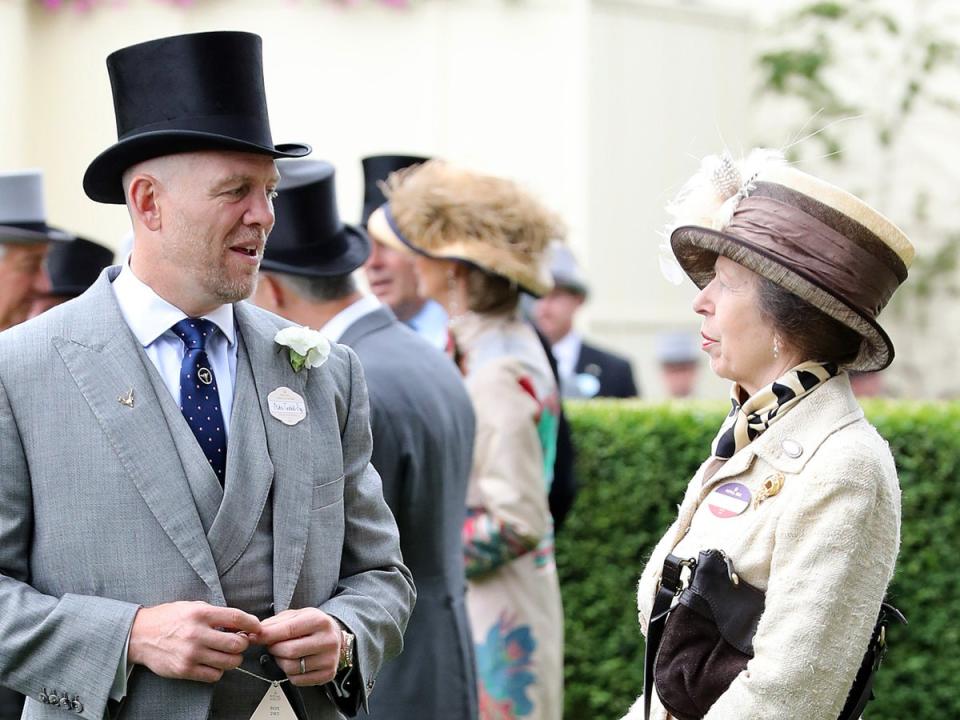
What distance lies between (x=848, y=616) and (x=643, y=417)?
434cm

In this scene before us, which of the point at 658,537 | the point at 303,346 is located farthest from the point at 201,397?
the point at 658,537

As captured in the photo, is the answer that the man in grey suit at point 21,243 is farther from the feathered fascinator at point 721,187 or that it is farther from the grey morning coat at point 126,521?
the feathered fascinator at point 721,187

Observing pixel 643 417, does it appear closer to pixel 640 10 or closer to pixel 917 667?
pixel 917 667

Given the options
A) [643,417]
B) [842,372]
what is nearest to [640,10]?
[643,417]

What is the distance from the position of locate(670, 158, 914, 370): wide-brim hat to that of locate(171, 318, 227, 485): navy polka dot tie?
1074mm

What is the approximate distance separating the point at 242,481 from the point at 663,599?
0.89 meters

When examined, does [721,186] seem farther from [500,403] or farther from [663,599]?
[500,403]

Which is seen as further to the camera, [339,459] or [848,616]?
[339,459]

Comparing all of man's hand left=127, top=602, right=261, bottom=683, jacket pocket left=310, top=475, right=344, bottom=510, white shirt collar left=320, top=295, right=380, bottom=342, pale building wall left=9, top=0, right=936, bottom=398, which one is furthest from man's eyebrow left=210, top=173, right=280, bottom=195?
pale building wall left=9, top=0, right=936, bottom=398

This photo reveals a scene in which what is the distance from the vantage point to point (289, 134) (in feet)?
44.7

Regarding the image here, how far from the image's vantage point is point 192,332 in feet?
10.0

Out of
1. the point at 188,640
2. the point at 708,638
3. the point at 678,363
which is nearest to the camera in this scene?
the point at 188,640

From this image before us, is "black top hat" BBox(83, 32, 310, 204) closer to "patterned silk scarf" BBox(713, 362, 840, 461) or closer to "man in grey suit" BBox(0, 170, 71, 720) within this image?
"patterned silk scarf" BBox(713, 362, 840, 461)

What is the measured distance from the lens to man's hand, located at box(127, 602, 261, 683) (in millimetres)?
2719
